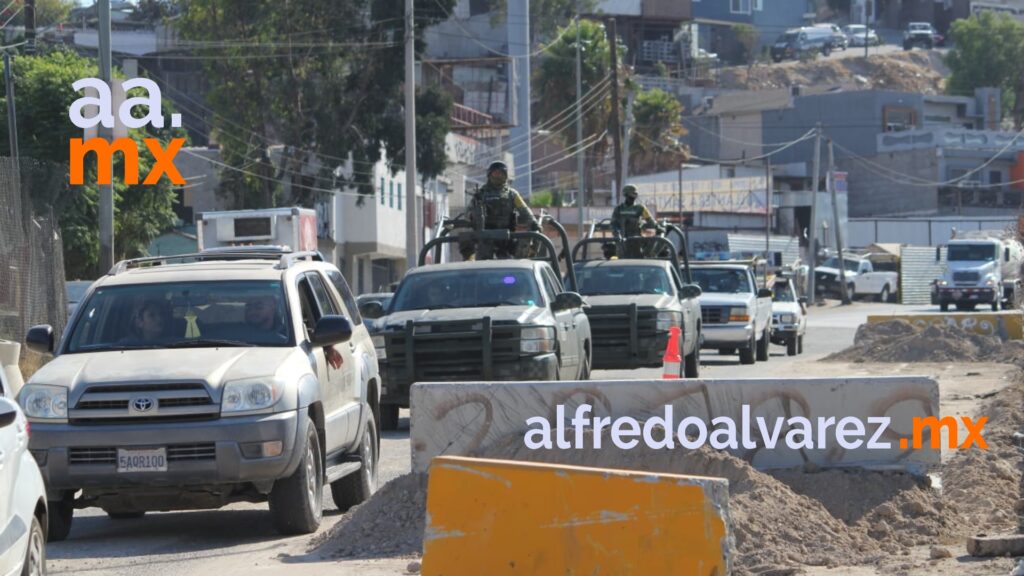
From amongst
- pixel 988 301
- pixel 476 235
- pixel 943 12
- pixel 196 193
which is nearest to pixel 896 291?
pixel 988 301

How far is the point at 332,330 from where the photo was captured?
10.7 metres

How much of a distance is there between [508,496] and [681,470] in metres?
2.33

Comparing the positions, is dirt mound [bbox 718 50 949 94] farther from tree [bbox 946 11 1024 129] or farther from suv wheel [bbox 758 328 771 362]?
suv wheel [bbox 758 328 771 362]

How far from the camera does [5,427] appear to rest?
725 centimetres

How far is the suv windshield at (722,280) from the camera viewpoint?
31.8m

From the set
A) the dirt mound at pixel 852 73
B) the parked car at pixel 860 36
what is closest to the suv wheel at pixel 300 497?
the dirt mound at pixel 852 73

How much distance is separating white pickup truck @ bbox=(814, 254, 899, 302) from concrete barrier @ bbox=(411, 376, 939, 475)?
65617mm

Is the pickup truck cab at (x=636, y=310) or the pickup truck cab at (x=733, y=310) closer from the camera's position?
the pickup truck cab at (x=636, y=310)

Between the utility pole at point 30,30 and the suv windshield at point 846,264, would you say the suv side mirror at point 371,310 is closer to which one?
the utility pole at point 30,30

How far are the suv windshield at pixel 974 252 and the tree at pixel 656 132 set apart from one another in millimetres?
24401

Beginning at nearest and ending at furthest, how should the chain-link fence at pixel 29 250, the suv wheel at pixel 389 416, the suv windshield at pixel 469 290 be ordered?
the suv windshield at pixel 469 290
the suv wheel at pixel 389 416
the chain-link fence at pixel 29 250

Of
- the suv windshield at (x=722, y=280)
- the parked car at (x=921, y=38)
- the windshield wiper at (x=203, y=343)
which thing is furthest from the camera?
the parked car at (x=921, y=38)

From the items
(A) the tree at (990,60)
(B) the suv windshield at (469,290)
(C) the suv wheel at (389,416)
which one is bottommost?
(C) the suv wheel at (389,416)

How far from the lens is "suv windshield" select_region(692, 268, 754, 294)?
31.8 m
